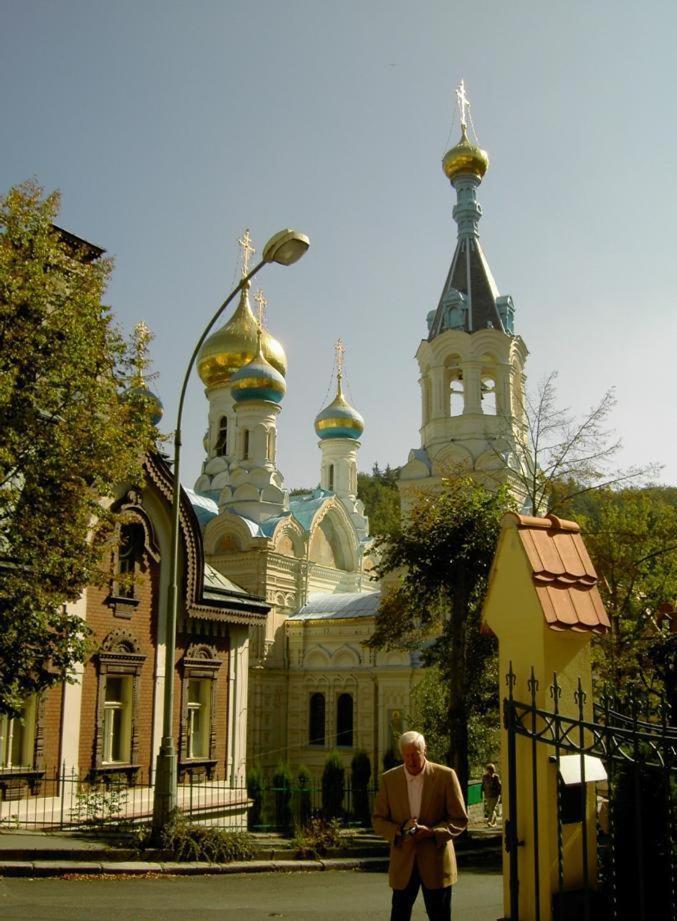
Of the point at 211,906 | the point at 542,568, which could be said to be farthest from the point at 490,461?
the point at 542,568

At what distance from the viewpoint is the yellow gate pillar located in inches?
201

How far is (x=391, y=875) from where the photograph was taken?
5.48m

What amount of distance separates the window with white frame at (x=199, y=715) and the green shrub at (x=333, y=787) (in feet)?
28.1

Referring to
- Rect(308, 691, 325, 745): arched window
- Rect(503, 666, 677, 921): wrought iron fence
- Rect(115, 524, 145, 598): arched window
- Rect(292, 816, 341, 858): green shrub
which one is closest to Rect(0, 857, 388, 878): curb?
Rect(292, 816, 341, 858): green shrub

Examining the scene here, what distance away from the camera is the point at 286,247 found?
36.1 ft

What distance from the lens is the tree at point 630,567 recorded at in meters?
17.6

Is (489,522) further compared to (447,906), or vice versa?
(489,522)

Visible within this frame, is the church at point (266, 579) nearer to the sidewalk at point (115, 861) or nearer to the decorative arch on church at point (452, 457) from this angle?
the decorative arch on church at point (452, 457)

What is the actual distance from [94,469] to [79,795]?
5.32 metres

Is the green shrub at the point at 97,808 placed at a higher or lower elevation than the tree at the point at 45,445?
lower

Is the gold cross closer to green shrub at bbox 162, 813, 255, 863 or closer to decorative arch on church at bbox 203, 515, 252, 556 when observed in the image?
green shrub at bbox 162, 813, 255, 863

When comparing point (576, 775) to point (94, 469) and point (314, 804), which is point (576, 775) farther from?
point (314, 804)

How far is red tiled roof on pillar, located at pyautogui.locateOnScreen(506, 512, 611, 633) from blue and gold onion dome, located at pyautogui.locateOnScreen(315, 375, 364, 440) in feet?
131

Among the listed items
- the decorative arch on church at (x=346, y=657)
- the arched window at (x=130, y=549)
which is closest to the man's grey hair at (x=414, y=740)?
the arched window at (x=130, y=549)
